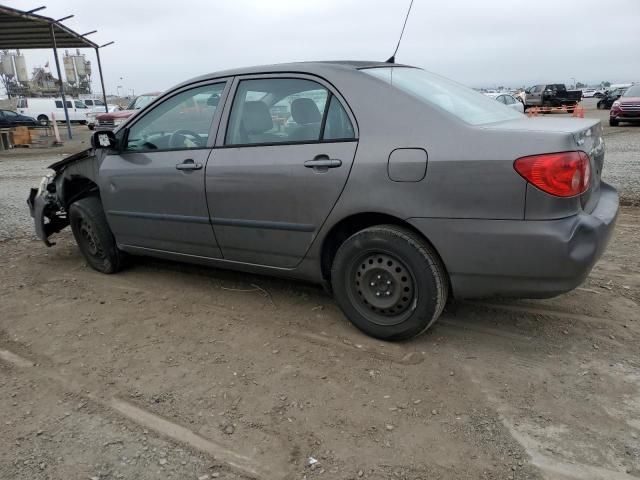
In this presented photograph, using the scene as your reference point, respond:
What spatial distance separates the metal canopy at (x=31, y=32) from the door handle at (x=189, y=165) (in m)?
14.9

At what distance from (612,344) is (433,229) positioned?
51.5 inches

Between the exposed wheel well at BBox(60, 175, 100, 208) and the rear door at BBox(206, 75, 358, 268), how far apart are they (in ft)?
5.98

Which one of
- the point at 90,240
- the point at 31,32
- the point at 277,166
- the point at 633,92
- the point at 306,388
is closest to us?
the point at 306,388

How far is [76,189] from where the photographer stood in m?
4.79

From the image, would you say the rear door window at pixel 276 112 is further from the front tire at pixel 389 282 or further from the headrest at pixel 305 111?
the front tire at pixel 389 282

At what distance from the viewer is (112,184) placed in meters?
4.11

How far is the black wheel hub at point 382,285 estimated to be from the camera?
2920mm

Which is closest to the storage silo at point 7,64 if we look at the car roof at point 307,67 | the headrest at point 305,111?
the car roof at point 307,67

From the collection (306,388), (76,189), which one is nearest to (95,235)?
(76,189)

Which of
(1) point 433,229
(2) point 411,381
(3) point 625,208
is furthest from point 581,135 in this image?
(3) point 625,208

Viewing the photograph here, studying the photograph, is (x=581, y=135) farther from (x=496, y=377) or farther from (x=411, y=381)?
(x=411, y=381)

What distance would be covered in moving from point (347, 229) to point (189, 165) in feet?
4.03

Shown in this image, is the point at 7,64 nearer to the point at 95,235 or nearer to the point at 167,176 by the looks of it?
the point at 95,235

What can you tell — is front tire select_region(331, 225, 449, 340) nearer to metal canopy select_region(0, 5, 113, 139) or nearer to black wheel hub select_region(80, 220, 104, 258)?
black wheel hub select_region(80, 220, 104, 258)
